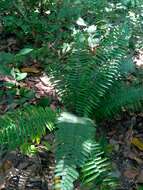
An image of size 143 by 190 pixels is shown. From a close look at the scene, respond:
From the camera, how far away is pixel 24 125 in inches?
125

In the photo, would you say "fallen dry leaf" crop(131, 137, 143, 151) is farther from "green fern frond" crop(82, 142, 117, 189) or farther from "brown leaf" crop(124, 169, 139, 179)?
"green fern frond" crop(82, 142, 117, 189)

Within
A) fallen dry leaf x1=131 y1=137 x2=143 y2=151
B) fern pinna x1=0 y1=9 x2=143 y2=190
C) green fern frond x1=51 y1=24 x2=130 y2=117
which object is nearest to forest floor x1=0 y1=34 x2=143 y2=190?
fallen dry leaf x1=131 y1=137 x2=143 y2=151

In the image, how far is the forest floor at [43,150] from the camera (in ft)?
10.6

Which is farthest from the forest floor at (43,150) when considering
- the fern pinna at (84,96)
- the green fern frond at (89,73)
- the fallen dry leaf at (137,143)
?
the green fern frond at (89,73)

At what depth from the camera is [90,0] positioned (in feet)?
15.0

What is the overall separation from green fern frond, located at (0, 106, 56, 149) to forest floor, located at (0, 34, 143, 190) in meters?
0.20

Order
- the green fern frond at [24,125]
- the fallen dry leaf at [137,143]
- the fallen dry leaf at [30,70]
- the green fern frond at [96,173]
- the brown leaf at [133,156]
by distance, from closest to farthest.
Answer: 1. the green fern frond at [96,173]
2. the green fern frond at [24,125]
3. the brown leaf at [133,156]
4. the fallen dry leaf at [137,143]
5. the fallen dry leaf at [30,70]

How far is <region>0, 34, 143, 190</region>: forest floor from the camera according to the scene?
323 cm

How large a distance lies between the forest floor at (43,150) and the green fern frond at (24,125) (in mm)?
202

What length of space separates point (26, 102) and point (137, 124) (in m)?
1.03

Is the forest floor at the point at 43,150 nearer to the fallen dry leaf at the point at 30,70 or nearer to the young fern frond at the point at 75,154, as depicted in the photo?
the fallen dry leaf at the point at 30,70

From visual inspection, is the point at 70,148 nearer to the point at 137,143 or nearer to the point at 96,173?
the point at 96,173

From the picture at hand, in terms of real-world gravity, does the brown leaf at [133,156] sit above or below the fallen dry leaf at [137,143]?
below

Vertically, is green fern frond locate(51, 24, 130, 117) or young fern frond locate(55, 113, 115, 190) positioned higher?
green fern frond locate(51, 24, 130, 117)
